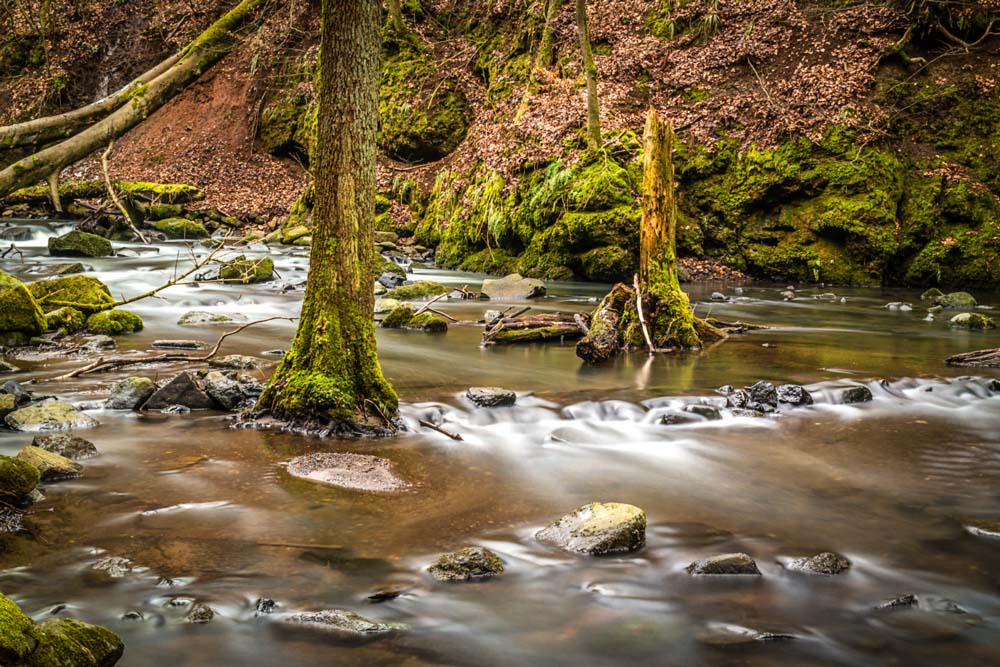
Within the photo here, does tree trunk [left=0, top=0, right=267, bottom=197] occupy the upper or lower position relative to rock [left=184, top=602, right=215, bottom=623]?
upper

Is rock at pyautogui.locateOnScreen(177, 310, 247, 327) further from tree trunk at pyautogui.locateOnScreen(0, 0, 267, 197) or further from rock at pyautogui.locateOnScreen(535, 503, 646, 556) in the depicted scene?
rock at pyautogui.locateOnScreen(535, 503, 646, 556)

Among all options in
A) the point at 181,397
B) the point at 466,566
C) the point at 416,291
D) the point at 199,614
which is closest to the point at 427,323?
the point at 416,291

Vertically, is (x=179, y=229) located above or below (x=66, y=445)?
above

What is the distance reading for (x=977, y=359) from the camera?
928 cm

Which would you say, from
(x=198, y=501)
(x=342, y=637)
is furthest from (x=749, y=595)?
(x=198, y=501)

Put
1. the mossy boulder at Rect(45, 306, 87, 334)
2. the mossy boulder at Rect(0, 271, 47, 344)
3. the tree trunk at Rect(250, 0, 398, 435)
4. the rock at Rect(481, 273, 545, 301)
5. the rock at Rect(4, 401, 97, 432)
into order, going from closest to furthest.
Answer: the tree trunk at Rect(250, 0, 398, 435) → the rock at Rect(4, 401, 97, 432) → the mossy boulder at Rect(0, 271, 47, 344) → the mossy boulder at Rect(45, 306, 87, 334) → the rock at Rect(481, 273, 545, 301)

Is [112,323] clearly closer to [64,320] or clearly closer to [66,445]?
[64,320]

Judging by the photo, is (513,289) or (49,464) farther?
(513,289)

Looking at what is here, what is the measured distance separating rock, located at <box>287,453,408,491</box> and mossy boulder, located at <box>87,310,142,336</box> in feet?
22.0

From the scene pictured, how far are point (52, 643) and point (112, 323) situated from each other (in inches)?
366

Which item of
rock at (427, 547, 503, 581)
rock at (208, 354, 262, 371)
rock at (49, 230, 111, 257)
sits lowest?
rock at (427, 547, 503, 581)

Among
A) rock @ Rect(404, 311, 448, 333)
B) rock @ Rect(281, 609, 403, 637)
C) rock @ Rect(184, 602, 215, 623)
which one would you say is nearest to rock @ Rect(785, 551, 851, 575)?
rock @ Rect(281, 609, 403, 637)

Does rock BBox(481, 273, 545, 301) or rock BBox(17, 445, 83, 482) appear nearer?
rock BBox(17, 445, 83, 482)

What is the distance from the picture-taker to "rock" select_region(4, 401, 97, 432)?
6.07 metres
